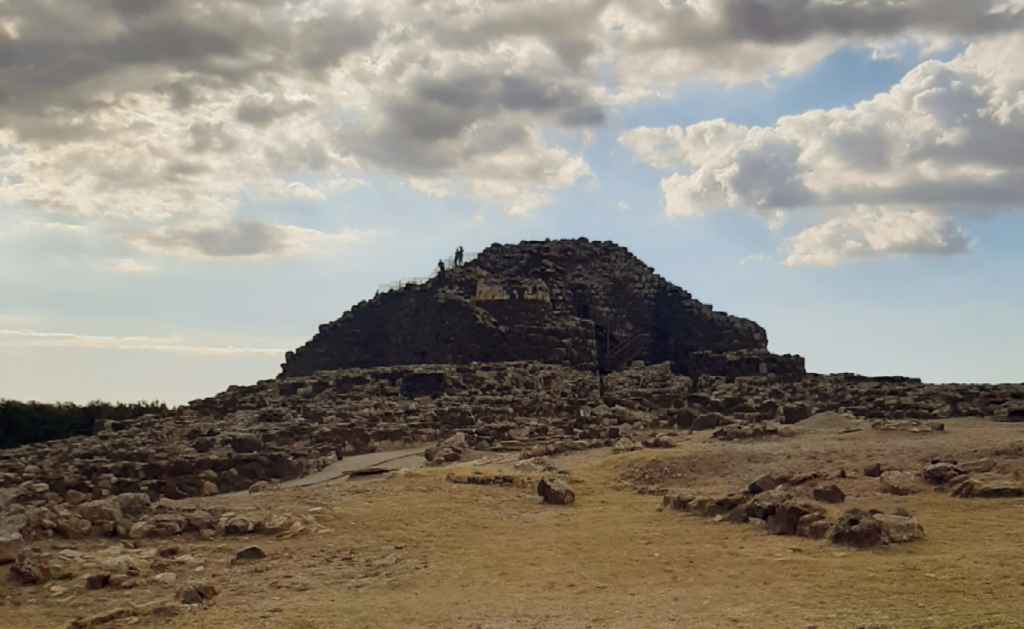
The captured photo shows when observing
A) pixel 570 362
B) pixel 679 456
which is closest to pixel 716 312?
pixel 570 362

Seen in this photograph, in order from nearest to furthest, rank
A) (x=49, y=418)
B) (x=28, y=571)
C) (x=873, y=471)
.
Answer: (x=28, y=571) < (x=873, y=471) < (x=49, y=418)

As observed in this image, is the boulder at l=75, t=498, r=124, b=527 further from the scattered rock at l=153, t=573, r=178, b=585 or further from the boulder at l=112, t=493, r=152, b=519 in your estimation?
the scattered rock at l=153, t=573, r=178, b=585

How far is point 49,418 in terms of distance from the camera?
38.2 metres

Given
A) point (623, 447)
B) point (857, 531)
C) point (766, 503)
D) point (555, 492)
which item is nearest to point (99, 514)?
point (555, 492)

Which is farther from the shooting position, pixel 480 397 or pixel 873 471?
pixel 480 397

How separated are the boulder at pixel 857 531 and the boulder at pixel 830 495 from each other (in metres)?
2.01

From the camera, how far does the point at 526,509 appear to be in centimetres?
1434

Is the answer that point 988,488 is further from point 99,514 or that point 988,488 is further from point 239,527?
point 99,514

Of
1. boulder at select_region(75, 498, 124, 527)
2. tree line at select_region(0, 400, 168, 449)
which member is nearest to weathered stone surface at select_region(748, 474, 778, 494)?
boulder at select_region(75, 498, 124, 527)

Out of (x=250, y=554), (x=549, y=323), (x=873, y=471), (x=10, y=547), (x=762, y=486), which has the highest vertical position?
(x=549, y=323)

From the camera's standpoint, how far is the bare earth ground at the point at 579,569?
848 cm

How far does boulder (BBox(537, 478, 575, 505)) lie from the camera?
14.7 meters

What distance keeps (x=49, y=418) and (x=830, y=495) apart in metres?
33.6

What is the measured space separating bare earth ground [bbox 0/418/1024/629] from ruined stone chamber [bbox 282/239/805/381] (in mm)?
21308
